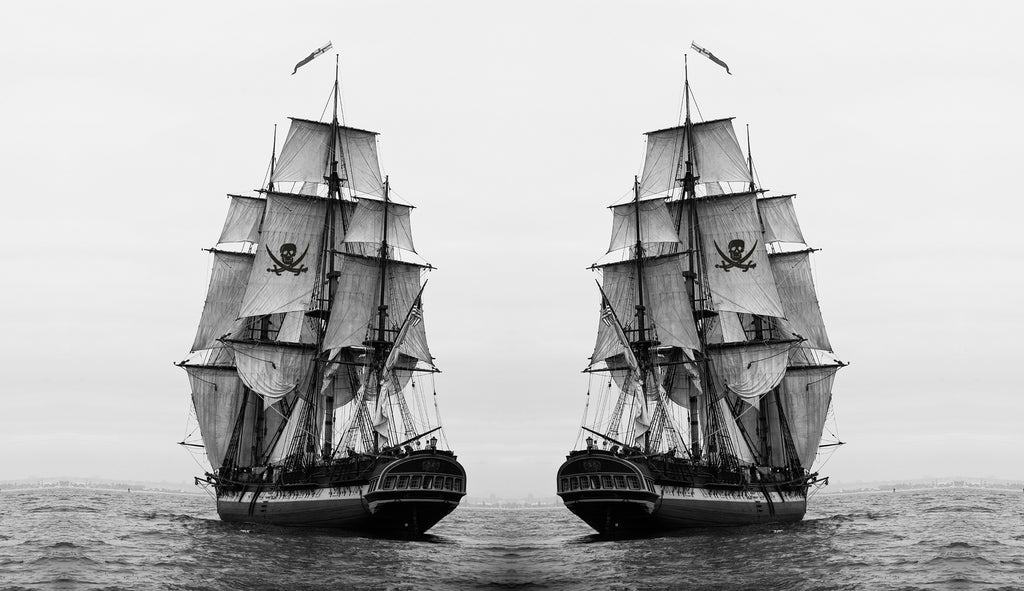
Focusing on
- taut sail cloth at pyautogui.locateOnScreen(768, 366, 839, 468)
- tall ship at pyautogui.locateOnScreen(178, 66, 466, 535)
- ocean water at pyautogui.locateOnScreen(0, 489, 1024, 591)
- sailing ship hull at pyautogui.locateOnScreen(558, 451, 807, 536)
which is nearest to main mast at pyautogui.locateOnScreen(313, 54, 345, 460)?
tall ship at pyautogui.locateOnScreen(178, 66, 466, 535)

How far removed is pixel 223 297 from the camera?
81.4 m

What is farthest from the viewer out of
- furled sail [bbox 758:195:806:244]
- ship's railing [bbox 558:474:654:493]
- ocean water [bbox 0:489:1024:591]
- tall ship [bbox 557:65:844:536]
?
furled sail [bbox 758:195:806:244]

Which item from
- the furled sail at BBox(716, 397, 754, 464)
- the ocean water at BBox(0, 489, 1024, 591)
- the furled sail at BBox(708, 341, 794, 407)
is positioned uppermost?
the furled sail at BBox(708, 341, 794, 407)

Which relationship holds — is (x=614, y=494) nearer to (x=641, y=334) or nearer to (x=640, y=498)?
(x=640, y=498)

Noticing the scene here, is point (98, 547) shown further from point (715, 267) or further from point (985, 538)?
point (715, 267)

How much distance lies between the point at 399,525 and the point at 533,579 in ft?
78.3

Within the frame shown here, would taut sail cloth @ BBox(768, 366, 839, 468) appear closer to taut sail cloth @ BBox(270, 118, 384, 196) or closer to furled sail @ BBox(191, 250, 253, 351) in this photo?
taut sail cloth @ BBox(270, 118, 384, 196)

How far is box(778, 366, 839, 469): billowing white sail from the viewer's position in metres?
77.1

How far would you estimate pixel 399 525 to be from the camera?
5475cm

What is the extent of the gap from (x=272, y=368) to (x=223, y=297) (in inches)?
504

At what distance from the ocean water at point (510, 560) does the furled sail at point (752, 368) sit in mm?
15745

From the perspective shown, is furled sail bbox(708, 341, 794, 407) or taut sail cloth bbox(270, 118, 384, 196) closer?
furled sail bbox(708, 341, 794, 407)

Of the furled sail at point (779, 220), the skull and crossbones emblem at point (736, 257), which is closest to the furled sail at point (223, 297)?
the skull and crossbones emblem at point (736, 257)

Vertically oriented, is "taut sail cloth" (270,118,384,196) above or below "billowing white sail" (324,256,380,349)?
above
